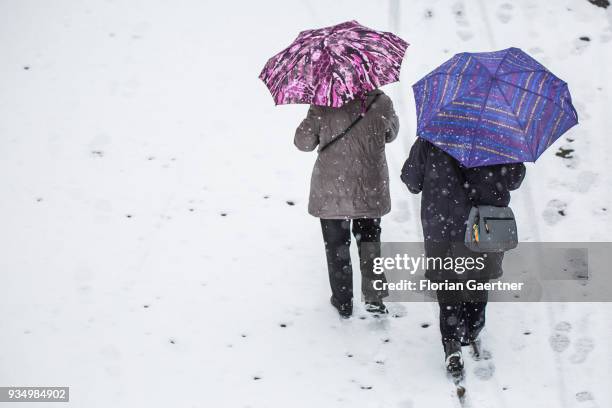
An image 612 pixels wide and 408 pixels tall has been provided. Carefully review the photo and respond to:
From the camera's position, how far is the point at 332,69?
181 inches

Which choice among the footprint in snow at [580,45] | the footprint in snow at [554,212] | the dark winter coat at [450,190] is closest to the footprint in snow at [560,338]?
the dark winter coat at [450,190]

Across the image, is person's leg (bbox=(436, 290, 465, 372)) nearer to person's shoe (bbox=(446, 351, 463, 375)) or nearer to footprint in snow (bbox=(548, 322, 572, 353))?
person's shoe (bbox=(446, 351, 463, 375))

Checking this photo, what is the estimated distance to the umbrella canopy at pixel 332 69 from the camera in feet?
15.0

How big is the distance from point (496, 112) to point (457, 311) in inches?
51.6

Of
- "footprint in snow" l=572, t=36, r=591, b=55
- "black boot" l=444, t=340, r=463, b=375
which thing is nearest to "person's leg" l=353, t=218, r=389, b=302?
"black boot" l=444, t=340, r=463, b=375

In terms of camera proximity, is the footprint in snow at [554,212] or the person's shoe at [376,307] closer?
the person's shoe at [376,307]

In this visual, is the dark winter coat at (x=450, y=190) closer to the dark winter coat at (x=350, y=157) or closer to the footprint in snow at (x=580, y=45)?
the dark winter coat at (x=350, y=157)

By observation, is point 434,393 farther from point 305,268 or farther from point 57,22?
point 57,22

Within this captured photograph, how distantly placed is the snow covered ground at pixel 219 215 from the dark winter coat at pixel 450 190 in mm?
858

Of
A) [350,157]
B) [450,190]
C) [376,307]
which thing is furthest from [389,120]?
[376,307]

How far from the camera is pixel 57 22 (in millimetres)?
8562

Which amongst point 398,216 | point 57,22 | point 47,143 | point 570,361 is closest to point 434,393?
point 570,361

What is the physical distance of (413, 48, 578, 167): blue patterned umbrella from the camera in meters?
4.11

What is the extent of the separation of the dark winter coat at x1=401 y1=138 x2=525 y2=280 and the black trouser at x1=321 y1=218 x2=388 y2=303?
636 mm
